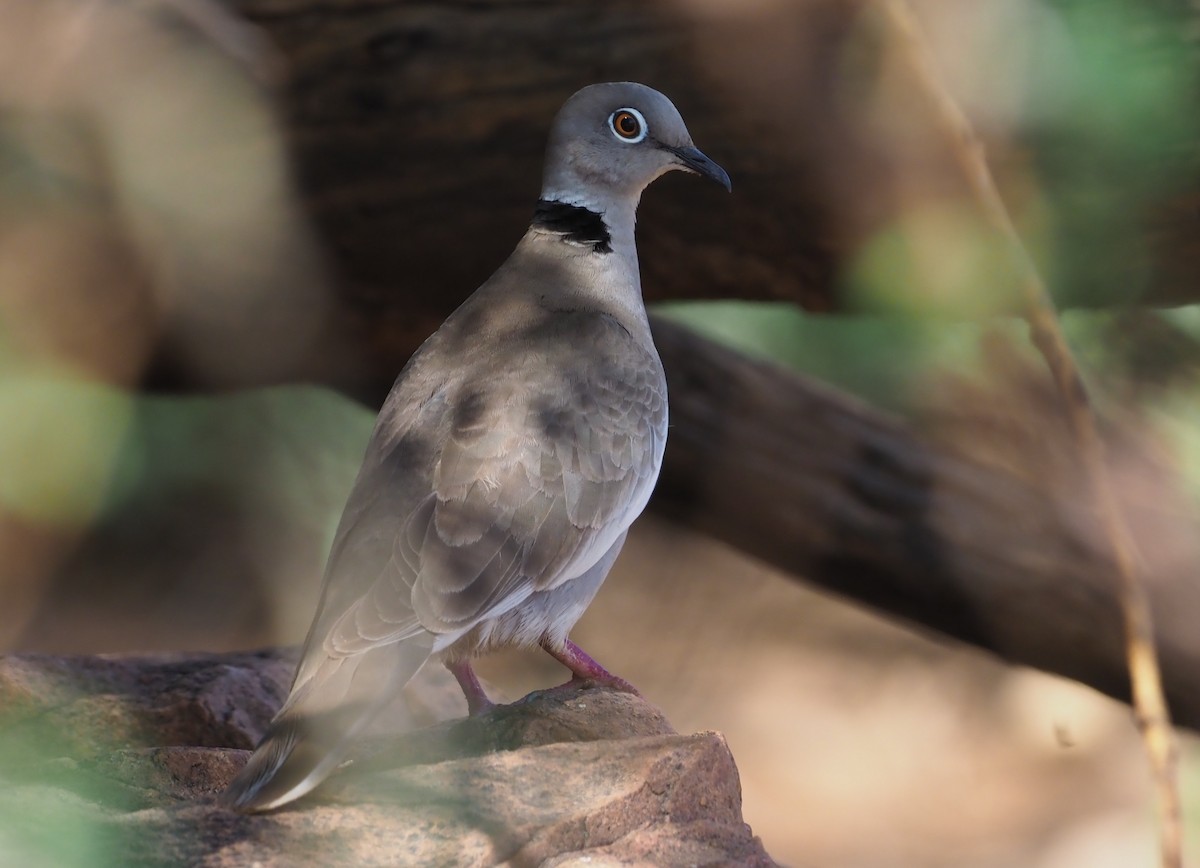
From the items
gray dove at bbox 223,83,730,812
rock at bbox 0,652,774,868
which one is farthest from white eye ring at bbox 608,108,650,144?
rock at bbox 0,652,774,868

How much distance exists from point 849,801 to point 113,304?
506cm

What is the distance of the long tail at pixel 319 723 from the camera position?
90.2 inches

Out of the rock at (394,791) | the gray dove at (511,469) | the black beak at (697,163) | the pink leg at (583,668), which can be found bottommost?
the rock at (394,791)

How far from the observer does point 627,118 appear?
3.48m

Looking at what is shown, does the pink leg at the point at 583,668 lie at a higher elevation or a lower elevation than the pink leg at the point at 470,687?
higher

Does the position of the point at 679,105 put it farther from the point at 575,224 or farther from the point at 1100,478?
the point at 1100,478

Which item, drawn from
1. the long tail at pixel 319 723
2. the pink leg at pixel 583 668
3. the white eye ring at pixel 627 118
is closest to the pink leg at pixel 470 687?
the pink leg at pixel 583 668

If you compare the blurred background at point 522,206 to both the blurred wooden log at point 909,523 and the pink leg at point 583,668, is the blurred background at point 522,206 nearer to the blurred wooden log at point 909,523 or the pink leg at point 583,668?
the blurred wooden log at point 909,523

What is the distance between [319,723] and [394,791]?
17 centimetres

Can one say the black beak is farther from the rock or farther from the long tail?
the long tail

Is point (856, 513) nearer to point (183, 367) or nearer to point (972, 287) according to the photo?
point (972, 287)

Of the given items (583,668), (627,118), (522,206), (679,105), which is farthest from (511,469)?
(522,206)

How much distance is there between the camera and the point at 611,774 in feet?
7.73

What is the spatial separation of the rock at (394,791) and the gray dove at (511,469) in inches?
4.9
